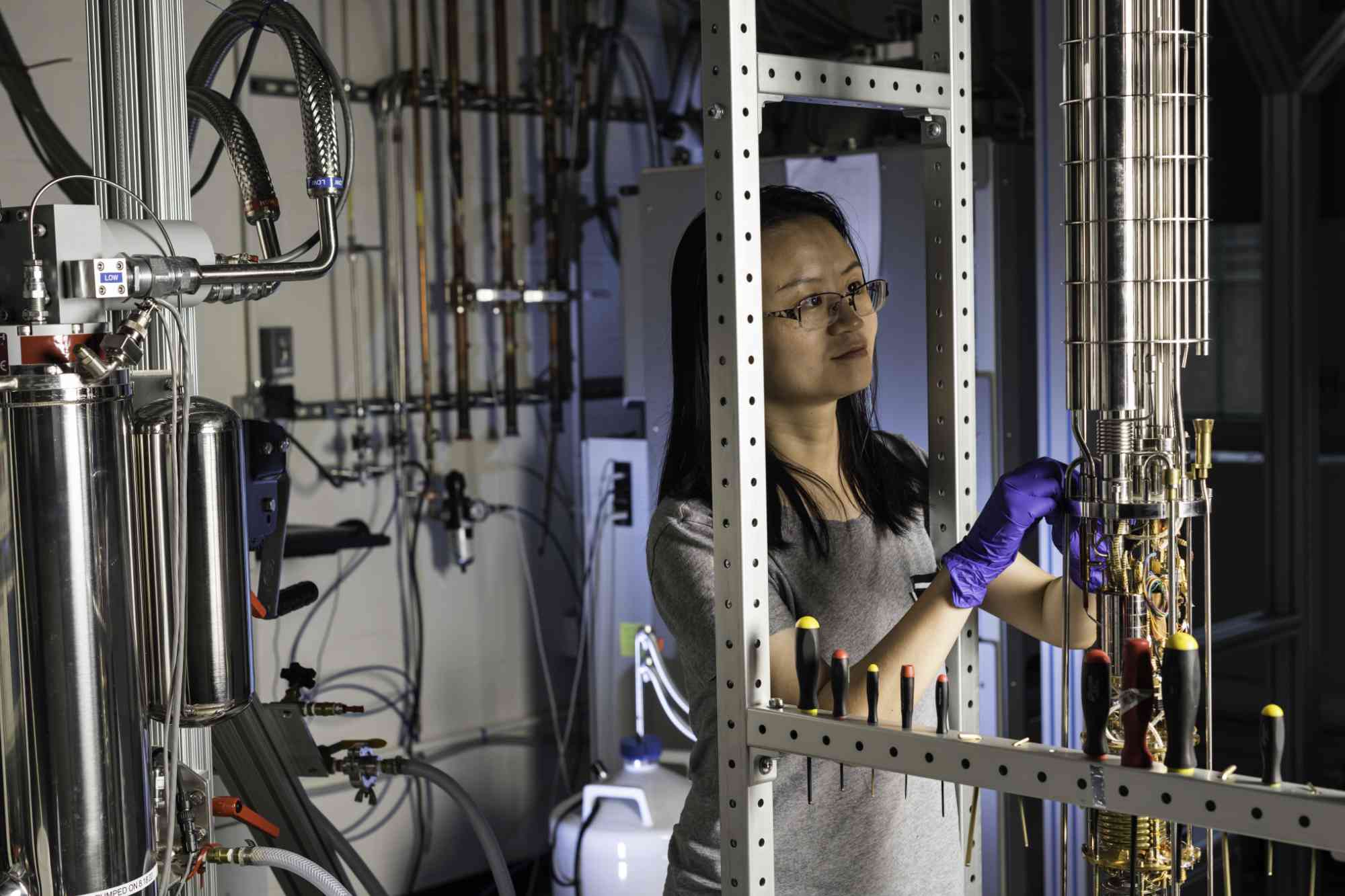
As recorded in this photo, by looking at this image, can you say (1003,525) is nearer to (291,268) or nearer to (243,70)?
(291,268)

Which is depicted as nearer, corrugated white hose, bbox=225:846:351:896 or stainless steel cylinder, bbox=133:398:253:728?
stainless steel cylinder, bbox=133:398:253:728

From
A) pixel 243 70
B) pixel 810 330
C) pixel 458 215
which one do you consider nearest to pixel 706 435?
pixel 810 330

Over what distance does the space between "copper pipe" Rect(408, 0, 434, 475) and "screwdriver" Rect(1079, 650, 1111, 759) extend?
293cm

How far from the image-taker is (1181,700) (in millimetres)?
1062

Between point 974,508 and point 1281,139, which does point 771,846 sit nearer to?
point 974,508

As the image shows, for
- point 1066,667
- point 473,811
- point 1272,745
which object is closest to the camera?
point 1272,745

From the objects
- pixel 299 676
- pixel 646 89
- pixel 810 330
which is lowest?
pixel 299 676

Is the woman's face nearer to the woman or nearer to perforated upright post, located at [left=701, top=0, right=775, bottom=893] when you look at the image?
the woman

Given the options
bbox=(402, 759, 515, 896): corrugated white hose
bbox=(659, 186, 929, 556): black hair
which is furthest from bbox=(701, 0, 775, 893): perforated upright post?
bbox=(402, 759, 515, 896): corrugated white hose

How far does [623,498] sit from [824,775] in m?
2.07

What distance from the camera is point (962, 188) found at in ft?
5.21

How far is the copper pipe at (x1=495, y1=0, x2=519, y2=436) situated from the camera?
4.02 meters

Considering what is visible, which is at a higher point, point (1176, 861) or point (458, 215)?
point (458, 215)

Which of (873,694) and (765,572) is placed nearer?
(873,694)
